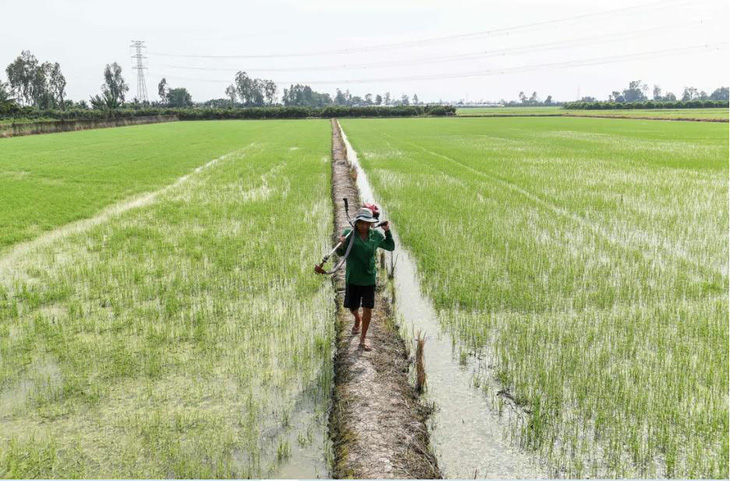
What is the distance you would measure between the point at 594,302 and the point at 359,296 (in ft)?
9.47

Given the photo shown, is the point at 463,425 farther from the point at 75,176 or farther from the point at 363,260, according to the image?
the point at 75,176

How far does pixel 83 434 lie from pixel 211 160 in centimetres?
1966

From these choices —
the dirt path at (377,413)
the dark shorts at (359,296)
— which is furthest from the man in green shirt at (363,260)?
the dirt path at (377,413)

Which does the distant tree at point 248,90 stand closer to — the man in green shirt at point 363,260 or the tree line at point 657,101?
the tree line at point 657,101

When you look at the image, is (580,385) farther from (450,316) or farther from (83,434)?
(83,434)

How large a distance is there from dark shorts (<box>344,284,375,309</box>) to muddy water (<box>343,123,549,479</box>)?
2.42ft

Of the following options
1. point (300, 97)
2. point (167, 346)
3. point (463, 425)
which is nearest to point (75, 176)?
point (167, 346)

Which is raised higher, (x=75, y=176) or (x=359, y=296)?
(x=75, y=176)

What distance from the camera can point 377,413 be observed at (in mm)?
3900

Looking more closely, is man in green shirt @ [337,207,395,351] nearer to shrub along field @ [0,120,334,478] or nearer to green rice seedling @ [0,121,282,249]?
shrub along field @ [0,120,334,478]

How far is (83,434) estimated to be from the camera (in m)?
3.72

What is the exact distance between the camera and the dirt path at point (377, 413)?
11.2 ft

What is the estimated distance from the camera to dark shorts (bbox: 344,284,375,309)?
4930 millimetres

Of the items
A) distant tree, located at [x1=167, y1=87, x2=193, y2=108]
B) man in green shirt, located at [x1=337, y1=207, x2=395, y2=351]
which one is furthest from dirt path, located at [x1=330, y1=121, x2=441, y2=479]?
distant tree, located at [x1=167, y1=87, x2=193, y2=108]
